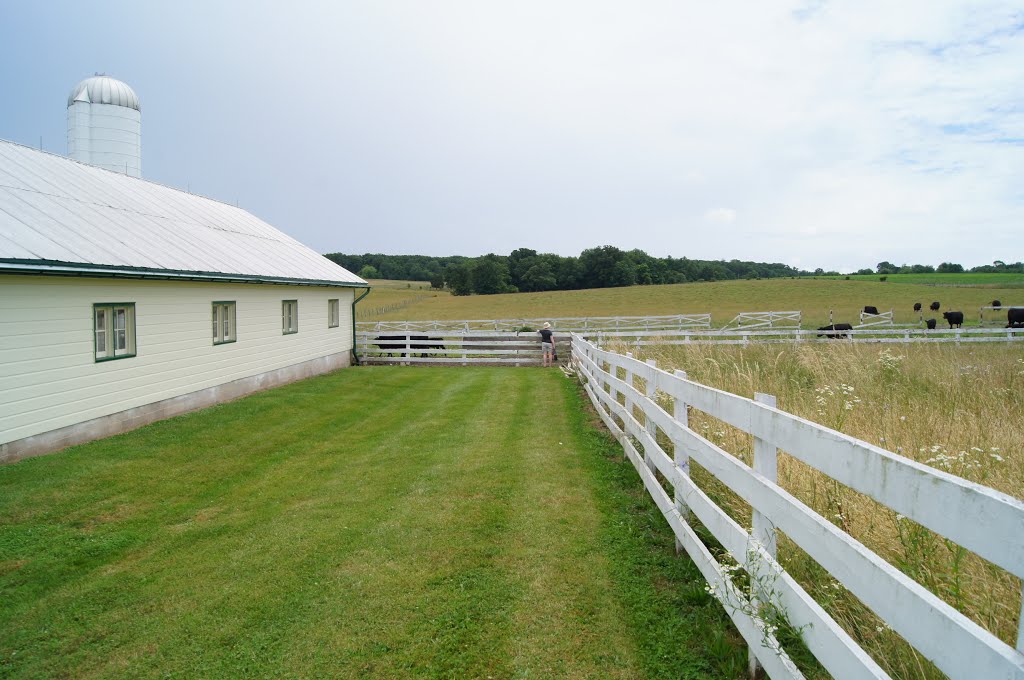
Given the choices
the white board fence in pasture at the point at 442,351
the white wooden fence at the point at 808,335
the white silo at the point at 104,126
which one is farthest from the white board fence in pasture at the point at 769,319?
the white silo at the point at 104,126

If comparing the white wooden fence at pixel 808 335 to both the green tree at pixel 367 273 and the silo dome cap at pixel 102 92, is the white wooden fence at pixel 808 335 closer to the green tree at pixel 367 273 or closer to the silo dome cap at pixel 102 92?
the silo dome cap at pixel 102 92

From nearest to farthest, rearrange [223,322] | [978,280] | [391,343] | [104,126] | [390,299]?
1. [223,322]
2. [104,126]
3. [391,343]
4. [978,280]
5. [390,299]

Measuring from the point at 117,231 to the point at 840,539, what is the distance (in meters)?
14.1

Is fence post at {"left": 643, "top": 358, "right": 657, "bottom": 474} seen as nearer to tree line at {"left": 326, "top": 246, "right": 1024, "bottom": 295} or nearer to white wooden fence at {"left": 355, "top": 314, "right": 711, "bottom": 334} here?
white wooden fence at {"left": 355, "top": 314, "right": 711, "bottom": 334}

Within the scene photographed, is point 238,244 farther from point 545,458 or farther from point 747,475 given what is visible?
point 747,475

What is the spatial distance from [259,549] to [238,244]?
14117mm

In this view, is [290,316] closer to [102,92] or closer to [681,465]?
[102,92]

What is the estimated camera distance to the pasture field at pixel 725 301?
177ft

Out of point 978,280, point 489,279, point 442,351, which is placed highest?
point 489,279

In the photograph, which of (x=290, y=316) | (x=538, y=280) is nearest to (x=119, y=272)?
(x=290, y=316)

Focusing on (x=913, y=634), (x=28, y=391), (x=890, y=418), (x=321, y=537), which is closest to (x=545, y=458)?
(x=321, y=537)

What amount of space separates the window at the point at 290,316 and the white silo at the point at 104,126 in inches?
322

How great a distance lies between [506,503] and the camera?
645 cm

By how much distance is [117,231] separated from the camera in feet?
41.5
